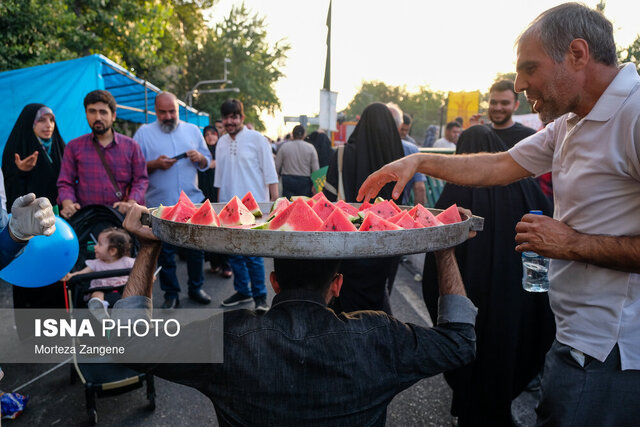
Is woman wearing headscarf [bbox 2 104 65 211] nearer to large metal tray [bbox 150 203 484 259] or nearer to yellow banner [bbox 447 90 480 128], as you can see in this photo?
large metal tray [bbox 150 203 484 259]

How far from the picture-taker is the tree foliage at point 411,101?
261 feet

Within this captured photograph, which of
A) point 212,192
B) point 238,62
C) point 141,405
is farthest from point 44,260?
point 238,62

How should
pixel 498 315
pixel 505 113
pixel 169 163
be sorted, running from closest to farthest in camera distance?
pixel 498 315
pixel 505 113
pixel 169 163

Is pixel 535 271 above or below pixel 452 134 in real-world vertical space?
below

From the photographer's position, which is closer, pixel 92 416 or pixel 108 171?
pixel 92 416

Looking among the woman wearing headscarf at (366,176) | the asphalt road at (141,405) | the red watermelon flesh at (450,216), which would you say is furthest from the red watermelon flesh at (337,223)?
the asphalt road at (141,405)

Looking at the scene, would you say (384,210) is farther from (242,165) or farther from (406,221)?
(242,165)

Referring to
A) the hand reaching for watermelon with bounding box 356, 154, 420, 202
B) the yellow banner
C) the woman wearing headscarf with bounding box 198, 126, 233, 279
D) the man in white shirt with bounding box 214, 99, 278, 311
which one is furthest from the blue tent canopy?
the yellow banner

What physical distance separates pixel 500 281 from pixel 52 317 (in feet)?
15.1

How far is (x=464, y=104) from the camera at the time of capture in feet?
64.1

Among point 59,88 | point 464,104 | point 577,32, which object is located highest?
point 464,104

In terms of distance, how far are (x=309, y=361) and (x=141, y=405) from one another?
273 centimetres

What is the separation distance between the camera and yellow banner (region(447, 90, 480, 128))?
1934cm

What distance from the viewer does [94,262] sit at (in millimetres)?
3824
